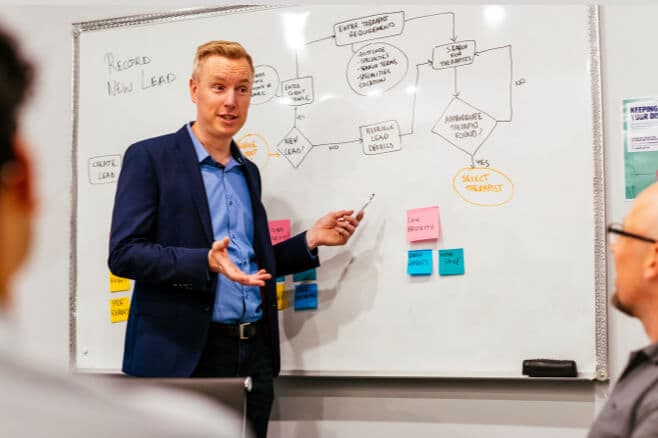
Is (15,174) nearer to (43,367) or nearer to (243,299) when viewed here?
(43,367)

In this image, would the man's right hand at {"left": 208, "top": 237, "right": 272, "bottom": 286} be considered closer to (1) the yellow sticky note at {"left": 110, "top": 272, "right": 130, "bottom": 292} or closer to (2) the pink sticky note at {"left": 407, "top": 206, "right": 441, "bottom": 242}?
(2) the pink sticky note at {"left": 407, "top": 206, "right": 441, "bottom": 242}

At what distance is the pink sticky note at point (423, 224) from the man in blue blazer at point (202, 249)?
46 cm

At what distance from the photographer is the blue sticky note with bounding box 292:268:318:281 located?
2596 mm

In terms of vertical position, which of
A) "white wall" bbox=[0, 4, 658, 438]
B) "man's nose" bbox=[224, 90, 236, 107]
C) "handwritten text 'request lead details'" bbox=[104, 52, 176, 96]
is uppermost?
"handwritten text 'request lead details'" bbox=[104, 52, 176, 96]

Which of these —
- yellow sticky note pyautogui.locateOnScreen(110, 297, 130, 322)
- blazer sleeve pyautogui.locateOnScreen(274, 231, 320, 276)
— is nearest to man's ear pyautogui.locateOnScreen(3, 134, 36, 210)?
blazer sleeve pyautogui.locateOnScreen(274, 231, 320, 276)

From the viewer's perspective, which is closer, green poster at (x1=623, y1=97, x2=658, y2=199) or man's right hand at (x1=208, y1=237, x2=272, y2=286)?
man's right hand at (x1=208, y1=237, x2=272, y2=286)

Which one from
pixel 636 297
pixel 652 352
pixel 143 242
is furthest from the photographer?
pixel 143 242

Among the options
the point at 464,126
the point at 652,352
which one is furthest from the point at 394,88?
the point at 652,352

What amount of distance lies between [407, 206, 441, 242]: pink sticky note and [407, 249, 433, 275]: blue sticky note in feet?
0.14

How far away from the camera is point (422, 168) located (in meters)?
2.50

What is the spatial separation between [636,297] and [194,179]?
1.29 m

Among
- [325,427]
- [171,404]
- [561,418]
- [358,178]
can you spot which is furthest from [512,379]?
[171,404]

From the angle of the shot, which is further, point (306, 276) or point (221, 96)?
point (306, 276)

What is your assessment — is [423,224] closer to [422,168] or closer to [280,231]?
[422,168]
